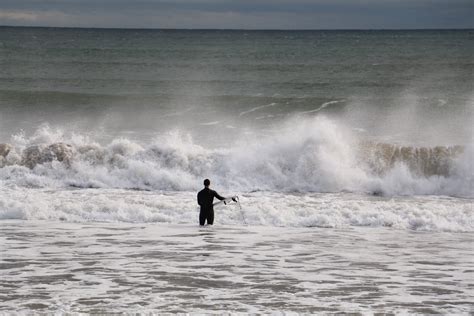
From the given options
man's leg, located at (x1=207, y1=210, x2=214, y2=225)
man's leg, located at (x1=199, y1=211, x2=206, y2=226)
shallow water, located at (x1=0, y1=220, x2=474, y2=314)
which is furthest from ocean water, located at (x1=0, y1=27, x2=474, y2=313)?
man's leg, located at (x1=199, y1=211, x2=206, y2=226)

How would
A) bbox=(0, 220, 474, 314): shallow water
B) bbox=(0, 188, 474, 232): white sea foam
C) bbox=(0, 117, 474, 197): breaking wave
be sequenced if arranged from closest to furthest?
bbox=(0, 220, 474, 314): shallow water
bbox=(0, 188, 474, 232): white sea foam
bbox=(0, 117, 474, 197): breaking wave

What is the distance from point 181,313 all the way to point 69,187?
464 inches

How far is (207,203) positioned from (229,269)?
13.2 ft

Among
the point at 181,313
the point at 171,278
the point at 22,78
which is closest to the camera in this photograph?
the point at 181,313

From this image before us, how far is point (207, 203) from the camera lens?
16625 millimetres

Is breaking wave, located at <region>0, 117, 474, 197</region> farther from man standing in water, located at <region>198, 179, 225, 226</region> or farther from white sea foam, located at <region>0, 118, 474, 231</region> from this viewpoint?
man standing in water, located at <region>198, 179, 225, 226</region>

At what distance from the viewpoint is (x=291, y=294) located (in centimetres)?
1127

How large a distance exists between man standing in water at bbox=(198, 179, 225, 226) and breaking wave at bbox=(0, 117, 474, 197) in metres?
4.70

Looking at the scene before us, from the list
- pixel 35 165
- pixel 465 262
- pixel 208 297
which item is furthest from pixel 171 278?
pixel 35 165

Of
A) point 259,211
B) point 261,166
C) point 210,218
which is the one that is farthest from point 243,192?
point 210,218

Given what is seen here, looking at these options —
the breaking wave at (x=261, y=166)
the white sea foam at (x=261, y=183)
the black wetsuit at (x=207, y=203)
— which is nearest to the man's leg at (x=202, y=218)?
the black wetsuit at (x=207, y=203)

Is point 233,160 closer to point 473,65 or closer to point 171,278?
point 171,278

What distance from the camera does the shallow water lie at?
1085 centimetres

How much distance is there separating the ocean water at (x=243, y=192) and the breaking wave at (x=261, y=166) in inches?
2.2
